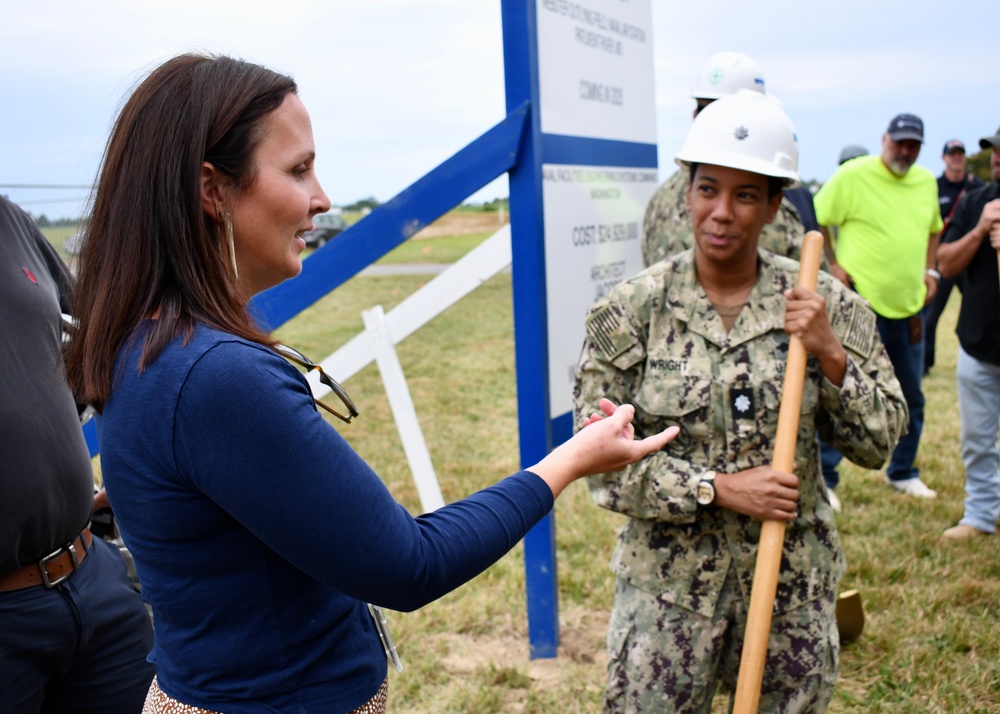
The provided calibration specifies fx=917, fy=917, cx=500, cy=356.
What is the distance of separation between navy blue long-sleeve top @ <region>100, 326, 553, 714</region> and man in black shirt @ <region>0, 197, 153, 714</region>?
0.67 m

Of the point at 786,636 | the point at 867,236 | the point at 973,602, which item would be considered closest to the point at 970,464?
the point at 973,602

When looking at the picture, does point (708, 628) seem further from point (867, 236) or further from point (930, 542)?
point (867, 236)

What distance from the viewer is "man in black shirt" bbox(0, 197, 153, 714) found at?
1972mm

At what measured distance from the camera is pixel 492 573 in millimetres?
4773

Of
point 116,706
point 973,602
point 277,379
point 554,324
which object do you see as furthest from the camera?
point 973,602

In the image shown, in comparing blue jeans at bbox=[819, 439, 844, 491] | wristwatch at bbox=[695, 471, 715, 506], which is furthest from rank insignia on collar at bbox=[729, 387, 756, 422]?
blue jeans at bbox=[819, 439, 844, 491]

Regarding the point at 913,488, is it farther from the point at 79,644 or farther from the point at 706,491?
the point at 79,644

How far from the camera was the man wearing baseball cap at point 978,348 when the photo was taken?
15.8 ft

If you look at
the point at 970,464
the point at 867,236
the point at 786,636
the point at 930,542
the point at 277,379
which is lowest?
the point at 930,542

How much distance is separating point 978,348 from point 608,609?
8.10 ft

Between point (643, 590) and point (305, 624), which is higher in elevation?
point (305, 624)

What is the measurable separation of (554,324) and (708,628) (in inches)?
57.3

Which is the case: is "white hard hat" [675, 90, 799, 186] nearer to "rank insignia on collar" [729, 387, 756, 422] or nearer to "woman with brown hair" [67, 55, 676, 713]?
"rank insignia on collar" [729, 387, 756, 422]

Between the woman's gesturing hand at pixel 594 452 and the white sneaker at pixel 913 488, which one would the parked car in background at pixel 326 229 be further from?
the woman's gesturing hand at pixel 594 452
